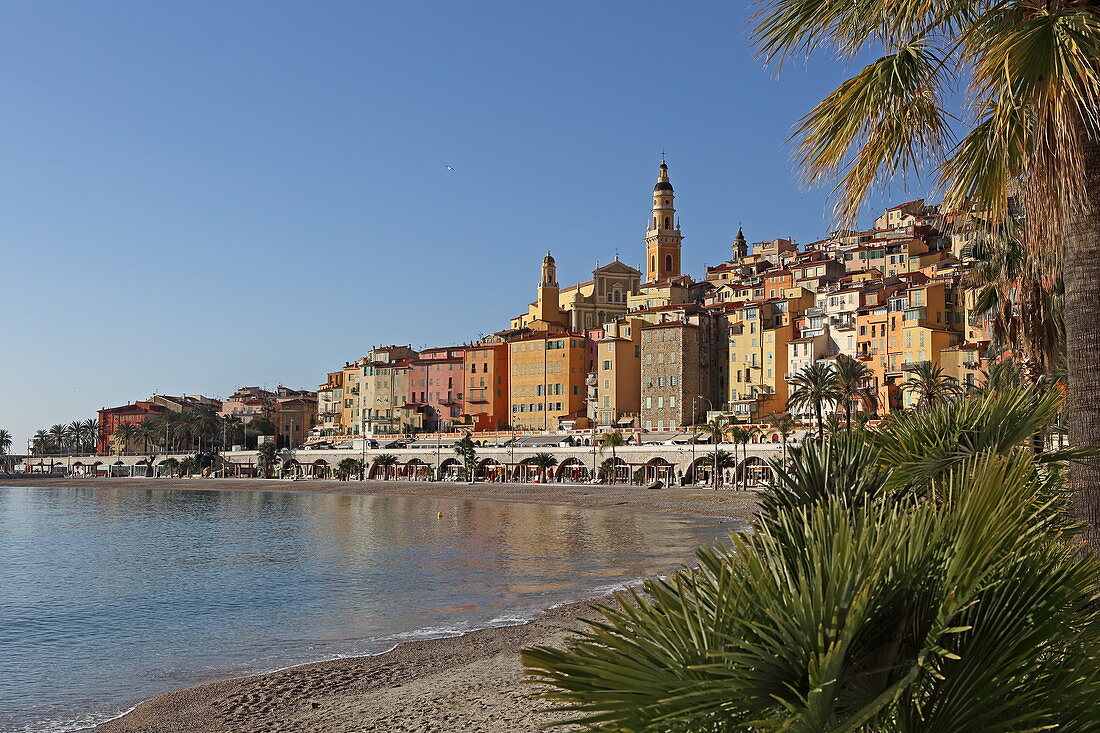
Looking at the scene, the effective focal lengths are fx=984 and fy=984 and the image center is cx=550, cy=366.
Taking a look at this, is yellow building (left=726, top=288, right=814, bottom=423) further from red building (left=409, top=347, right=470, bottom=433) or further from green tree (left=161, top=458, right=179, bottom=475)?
green tree (left=161, top=458, right=179, bottom=475)

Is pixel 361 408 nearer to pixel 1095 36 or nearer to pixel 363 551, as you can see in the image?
pixel 363 551

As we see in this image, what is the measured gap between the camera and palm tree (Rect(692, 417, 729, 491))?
75.7 metres

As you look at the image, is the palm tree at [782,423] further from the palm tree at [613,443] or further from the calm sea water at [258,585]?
the calm sea water at [258,585]

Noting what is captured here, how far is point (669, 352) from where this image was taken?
102375 millimetres

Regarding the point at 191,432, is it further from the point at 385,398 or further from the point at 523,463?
the point at 523,463

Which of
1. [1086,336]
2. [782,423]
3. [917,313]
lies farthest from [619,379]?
[1086,336]

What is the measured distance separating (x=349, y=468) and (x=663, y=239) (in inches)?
2231

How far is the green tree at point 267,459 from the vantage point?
119m

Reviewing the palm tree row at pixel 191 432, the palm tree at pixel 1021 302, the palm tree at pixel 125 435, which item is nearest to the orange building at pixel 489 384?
the palm tree row at pixel 191 432

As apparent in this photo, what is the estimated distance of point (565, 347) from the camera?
371ft

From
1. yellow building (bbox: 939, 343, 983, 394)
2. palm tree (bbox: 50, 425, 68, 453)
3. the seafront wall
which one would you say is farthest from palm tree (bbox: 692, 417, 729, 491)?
palm tree (bbox: 50, 425, 68, 453)

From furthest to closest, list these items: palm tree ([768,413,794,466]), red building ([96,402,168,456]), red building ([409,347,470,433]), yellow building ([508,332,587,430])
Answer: red building ([96,402,168,456]), red building ([409,347,470,433]), yellow building ([508,332,587,430]), palm tree ([768,413,794,466])

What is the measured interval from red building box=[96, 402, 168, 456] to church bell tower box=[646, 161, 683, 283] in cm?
7958

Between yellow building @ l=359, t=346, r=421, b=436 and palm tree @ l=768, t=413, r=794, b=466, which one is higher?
yellow building @ l=359, t=346, r=421, b=436
